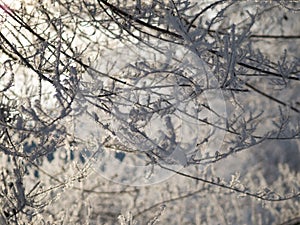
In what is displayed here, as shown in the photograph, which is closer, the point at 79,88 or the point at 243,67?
the point at 79,88

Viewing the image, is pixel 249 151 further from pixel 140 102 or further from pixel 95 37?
pixel 140 102

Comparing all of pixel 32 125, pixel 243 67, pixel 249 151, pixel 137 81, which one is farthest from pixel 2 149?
pixel 249 151

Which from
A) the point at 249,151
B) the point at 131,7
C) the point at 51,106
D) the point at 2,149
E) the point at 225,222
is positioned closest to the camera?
the point at 2,149

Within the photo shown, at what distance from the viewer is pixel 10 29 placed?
2.46 meters

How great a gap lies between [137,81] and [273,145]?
593 centimetres

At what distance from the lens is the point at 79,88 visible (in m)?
1.99

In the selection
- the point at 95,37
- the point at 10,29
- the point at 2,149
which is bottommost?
the point at 2,149

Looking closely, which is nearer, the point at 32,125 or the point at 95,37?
the point at 32,125

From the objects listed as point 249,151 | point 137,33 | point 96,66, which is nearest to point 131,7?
point 137,33

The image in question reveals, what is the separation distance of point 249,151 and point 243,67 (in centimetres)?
504

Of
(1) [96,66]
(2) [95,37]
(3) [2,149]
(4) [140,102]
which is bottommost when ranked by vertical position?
(3) [2,149]

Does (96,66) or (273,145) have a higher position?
(273,145)

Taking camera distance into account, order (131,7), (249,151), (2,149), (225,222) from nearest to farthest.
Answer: (2,149) < (131,7) < (225,222) < (249,151)

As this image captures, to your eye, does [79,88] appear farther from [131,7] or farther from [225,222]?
[225,222]
